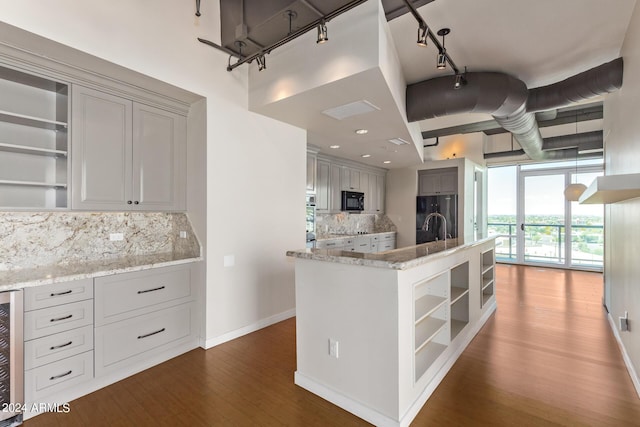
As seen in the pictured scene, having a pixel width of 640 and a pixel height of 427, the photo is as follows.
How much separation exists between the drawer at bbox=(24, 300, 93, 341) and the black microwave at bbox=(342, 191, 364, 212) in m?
4.66

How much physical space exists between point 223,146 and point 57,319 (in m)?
2.07

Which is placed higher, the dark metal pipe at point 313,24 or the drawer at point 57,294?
the dark metal pipe at point 313,24

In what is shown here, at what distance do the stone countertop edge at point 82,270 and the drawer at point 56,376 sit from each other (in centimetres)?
62

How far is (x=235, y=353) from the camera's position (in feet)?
10.1

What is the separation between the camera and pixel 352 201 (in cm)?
655

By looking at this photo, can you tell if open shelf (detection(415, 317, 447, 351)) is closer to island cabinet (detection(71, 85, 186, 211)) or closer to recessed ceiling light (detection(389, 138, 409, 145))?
island cabinet (detection(71, 85, 186, 211))

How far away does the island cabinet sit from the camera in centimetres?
266

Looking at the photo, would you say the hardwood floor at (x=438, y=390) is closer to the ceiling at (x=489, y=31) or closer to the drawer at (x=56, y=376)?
the drawer at (x=56, y=376)

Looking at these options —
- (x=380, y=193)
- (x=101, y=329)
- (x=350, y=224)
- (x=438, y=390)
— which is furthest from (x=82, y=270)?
(x=380, y=193)

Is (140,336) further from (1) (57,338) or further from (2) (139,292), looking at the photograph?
(1) (57,338)

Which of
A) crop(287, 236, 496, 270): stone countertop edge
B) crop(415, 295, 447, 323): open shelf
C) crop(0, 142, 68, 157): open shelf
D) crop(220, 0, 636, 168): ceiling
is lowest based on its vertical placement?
crop(415, 295, 447, 323): open shelf

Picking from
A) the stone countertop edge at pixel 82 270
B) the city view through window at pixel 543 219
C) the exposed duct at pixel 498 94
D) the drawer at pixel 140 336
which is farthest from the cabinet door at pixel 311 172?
the city view through window at pixel 543 219

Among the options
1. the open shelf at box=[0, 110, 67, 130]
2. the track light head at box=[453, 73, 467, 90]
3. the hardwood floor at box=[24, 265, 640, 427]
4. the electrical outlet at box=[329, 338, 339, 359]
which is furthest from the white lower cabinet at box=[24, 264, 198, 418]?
the track light head at box=[453, 73, 467, 90]

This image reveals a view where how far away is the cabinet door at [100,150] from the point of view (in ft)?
Answer: 8.63
